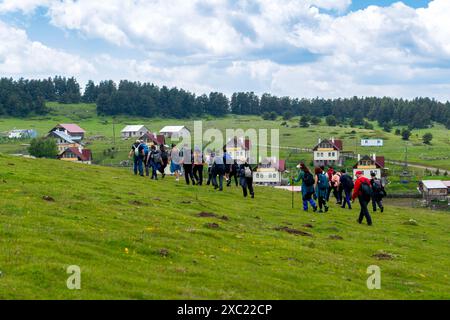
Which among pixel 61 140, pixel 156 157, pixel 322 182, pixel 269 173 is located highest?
pixel 156 157

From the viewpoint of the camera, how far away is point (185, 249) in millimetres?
20156

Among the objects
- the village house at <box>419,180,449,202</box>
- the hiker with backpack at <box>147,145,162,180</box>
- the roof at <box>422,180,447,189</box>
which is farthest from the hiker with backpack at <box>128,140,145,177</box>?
the roof at <box>422,180,447,189</box>

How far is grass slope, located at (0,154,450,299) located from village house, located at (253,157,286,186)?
106885 mm

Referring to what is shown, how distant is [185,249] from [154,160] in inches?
948

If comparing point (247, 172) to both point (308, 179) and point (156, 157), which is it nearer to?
point (308, 179)

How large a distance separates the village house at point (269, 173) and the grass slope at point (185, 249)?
107 metres

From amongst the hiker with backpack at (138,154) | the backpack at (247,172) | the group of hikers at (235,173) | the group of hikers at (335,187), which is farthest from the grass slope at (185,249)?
the hiker with backpack at (138,154)

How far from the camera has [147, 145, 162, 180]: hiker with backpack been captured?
42875mm

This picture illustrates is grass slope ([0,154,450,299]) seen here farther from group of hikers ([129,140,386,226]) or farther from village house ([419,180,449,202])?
village house ([419,180,449,202])

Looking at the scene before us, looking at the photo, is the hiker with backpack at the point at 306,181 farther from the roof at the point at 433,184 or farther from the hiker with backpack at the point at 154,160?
the roof at the point at 433,184

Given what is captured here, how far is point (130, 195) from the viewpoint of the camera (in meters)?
32.7

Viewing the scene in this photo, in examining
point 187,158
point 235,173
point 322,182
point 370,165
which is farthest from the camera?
point 370,165

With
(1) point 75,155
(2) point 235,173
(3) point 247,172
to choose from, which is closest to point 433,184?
(1) point 75,155

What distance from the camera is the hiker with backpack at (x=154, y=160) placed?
4288cm
